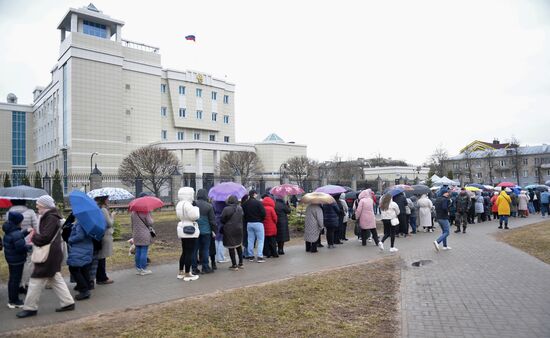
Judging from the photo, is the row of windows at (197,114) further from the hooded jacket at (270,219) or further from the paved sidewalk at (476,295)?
the paved sidewalk at (476,295)

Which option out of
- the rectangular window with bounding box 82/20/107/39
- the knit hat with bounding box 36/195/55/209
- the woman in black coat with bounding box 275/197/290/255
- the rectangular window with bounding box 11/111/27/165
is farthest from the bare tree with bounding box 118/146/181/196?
the rectangular window with bounding box 11/111/27/165

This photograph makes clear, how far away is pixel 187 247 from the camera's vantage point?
9172 millimetres

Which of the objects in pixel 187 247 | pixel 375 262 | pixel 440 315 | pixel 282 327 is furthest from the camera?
pixel 375 262

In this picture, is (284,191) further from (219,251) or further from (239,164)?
(239,164)

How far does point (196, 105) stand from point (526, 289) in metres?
64.6

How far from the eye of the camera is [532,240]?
14.9 m

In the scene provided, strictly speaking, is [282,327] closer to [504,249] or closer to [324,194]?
[324,194]

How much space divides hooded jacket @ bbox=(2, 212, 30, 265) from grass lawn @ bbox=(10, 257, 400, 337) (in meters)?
1.72

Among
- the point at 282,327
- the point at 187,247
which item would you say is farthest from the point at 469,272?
the point at 187,247

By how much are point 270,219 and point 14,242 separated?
6355mm

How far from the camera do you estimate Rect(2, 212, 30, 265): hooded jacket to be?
7.17 metres

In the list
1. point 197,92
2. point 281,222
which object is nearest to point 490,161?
point 197,92

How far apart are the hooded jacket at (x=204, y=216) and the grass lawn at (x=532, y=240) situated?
8.55 meters

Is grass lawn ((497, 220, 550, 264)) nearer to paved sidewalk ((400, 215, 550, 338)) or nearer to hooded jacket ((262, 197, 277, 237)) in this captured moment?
paved sidewalk ((400, 215, 550, 338))
